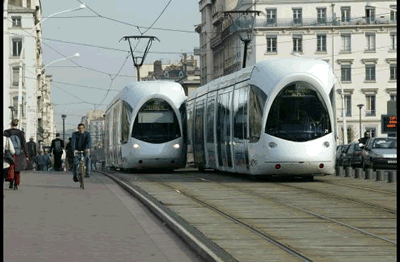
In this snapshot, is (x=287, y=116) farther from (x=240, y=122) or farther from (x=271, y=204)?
(x=271, y=204)

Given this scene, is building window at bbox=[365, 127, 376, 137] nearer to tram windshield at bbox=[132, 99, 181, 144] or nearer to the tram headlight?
tram windshield at bbox=[132, 99, 181, 144]

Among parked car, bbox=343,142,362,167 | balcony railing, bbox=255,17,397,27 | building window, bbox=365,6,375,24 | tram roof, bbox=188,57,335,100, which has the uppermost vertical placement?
building window, bbox=365,6,375,24

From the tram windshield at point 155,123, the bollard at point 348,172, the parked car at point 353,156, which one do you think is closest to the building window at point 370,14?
the parked car at point 353,156

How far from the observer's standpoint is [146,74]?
640 feet

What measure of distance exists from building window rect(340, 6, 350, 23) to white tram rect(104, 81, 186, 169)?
236 feet

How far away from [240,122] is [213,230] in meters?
15.6

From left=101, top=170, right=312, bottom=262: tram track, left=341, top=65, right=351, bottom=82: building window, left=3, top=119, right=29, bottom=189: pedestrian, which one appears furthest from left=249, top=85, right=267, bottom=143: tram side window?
left=341, top=65, right=351, bottom=82: building window

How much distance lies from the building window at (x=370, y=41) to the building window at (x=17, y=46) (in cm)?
3343

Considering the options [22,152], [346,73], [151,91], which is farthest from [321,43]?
[22,152]

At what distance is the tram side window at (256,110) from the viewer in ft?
91.0

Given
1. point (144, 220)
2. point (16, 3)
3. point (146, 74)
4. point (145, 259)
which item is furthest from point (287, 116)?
point (146, 74)

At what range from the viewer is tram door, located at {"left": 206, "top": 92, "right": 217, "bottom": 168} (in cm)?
3438

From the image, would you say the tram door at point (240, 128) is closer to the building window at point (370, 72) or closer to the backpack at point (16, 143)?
the backpack at point (16, 143)

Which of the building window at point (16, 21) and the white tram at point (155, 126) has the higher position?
the building window at point (16, 21)
